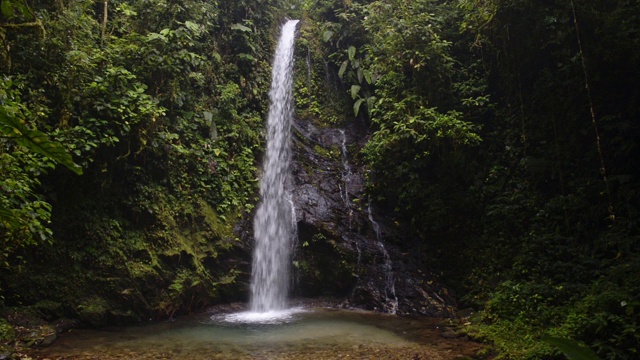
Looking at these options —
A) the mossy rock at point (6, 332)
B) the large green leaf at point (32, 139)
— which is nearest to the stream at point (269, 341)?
the mossy rock at point (6, 332)

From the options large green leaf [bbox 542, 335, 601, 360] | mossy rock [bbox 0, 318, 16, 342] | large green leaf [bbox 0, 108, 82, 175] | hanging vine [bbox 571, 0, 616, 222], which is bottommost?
mossy rock [bbox 0, 318, 16, 342]

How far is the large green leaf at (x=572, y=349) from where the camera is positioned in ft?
2.93

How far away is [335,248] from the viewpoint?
29.6 feet

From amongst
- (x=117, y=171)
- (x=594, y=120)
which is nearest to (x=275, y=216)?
(x=117, y=171)

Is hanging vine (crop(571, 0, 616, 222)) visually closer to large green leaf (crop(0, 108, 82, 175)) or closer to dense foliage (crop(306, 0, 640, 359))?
dense foliage (crop(306, 0, 640, 359))

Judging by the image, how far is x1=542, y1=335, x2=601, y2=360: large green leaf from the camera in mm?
892

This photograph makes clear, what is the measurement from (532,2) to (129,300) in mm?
9461

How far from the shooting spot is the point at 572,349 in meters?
0.90

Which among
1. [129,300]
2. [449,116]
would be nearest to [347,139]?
[449,116]

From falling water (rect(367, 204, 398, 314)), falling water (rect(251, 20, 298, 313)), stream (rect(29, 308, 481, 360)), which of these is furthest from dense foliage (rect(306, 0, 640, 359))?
falling water (rect(251, 20, 298, 313))

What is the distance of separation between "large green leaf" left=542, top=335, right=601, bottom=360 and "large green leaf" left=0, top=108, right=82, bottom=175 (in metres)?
1.31

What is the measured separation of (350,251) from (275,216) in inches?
81.7

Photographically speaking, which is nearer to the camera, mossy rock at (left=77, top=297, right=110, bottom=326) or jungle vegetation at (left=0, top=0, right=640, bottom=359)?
jungle vegetation at (left=0, top=0, right=640, bottom=359)

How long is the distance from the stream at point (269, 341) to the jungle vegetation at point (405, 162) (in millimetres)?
612
